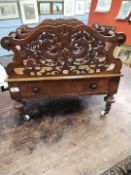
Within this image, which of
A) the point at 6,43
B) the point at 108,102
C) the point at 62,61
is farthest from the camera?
the point at 108,102

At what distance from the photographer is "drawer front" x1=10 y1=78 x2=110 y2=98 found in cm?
82

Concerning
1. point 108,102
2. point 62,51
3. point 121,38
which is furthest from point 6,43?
point 108,102

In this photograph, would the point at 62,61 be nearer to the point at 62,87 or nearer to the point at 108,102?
the point at 62,87

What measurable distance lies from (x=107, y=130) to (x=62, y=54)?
47 centimetres

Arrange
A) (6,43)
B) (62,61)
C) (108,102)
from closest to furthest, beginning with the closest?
1. (6,43)
2. (62,61)
3. (108,102)

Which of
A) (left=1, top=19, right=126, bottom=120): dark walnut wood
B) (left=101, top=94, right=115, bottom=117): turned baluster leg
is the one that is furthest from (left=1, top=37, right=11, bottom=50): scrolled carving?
(left=101, top=94, right=115, bottom=117): turned baluster leg

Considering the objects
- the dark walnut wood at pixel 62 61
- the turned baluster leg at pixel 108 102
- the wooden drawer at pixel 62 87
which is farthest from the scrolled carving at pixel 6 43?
the turned baluster leg at pixel 108 102

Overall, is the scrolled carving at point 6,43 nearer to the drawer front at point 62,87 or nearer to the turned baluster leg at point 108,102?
the drawer front at point 62,87

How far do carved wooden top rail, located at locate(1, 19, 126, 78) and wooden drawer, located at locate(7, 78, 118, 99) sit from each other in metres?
0.04

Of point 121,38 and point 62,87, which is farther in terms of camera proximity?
point 62,87

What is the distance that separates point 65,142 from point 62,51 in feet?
1.46

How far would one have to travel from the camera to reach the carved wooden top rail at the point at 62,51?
70cm

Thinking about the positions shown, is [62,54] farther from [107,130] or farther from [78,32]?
[107,130]

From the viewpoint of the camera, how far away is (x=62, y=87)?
0.85 metres
